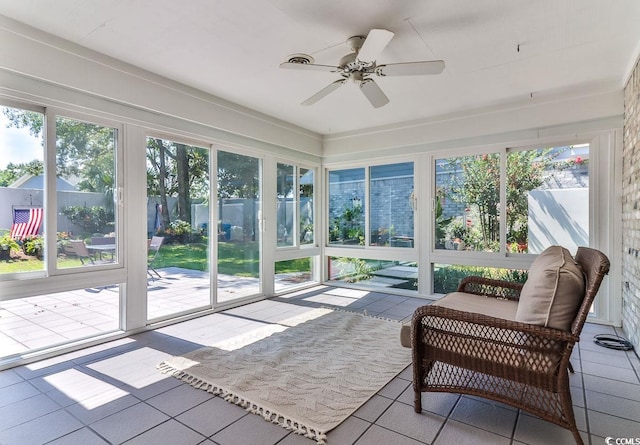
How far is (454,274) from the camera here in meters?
4.70

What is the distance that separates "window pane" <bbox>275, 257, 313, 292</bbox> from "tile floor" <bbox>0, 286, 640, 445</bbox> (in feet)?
7.91

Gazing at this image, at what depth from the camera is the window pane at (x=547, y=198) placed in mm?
3859

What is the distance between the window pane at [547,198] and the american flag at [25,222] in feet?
16.2

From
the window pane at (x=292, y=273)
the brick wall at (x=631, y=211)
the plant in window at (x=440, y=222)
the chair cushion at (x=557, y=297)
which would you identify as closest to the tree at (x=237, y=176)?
the window pane at (x=292, y=273)

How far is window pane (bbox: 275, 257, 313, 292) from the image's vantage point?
5.17 metres

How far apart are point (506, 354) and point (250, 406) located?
151 centimetres

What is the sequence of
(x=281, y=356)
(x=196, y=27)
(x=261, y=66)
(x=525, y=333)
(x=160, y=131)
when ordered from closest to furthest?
(x=525, y=333), (x=196, y=27), (x=281, y=356), (x=261, y=66), (x=160, y=131)

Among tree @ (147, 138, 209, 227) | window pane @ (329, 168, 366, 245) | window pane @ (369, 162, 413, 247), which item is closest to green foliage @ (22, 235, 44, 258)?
tree @ (147, 138, 209, 227)

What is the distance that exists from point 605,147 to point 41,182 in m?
5.50

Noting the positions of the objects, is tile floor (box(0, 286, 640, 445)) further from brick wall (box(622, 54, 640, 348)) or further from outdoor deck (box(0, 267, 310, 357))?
brick wall (box(622, 54, 640, 348))

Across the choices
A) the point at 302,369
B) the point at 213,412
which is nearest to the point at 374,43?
the point at 302,369

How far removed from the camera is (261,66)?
3104mm

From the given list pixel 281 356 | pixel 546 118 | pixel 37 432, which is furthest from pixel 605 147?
pixel 37 432

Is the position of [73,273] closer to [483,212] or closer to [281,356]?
[281,356]
